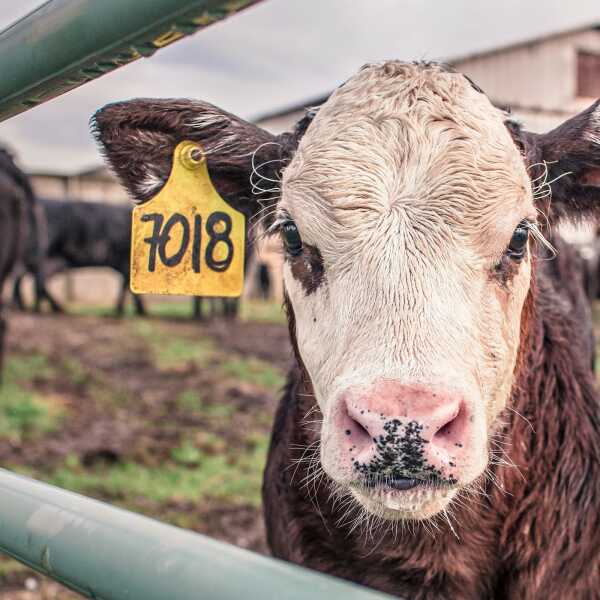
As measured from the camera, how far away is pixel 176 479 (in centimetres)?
479

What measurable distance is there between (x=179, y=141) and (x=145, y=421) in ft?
14.1

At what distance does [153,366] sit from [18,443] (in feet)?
8.79

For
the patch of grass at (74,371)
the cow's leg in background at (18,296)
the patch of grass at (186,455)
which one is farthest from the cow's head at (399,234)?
the cow's leg in background at (18,296)

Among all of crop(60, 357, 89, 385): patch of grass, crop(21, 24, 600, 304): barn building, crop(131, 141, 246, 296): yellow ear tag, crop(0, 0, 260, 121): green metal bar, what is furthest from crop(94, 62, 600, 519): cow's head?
crop(21, 24, 600, 304): barn building

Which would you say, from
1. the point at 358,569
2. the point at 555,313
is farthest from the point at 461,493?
the point at 555,313

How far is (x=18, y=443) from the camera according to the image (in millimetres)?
5344

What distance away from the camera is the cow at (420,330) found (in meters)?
1.40

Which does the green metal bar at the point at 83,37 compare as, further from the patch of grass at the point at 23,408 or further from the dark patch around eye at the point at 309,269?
the patch of grass at the point at 23,408

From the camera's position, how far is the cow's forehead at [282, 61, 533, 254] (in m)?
1.73

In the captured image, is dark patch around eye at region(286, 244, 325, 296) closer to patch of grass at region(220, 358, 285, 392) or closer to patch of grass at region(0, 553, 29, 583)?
patch of grass at region(0, 553, 29, 583)

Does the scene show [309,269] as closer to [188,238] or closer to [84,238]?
[188,238]

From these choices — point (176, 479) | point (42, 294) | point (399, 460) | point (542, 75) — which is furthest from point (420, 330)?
point (542, 75)

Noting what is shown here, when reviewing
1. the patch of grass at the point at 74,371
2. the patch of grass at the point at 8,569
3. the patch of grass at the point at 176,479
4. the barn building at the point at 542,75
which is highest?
the barn building at the point at 542,75

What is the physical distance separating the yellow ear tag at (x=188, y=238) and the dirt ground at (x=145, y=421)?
2094 mm
